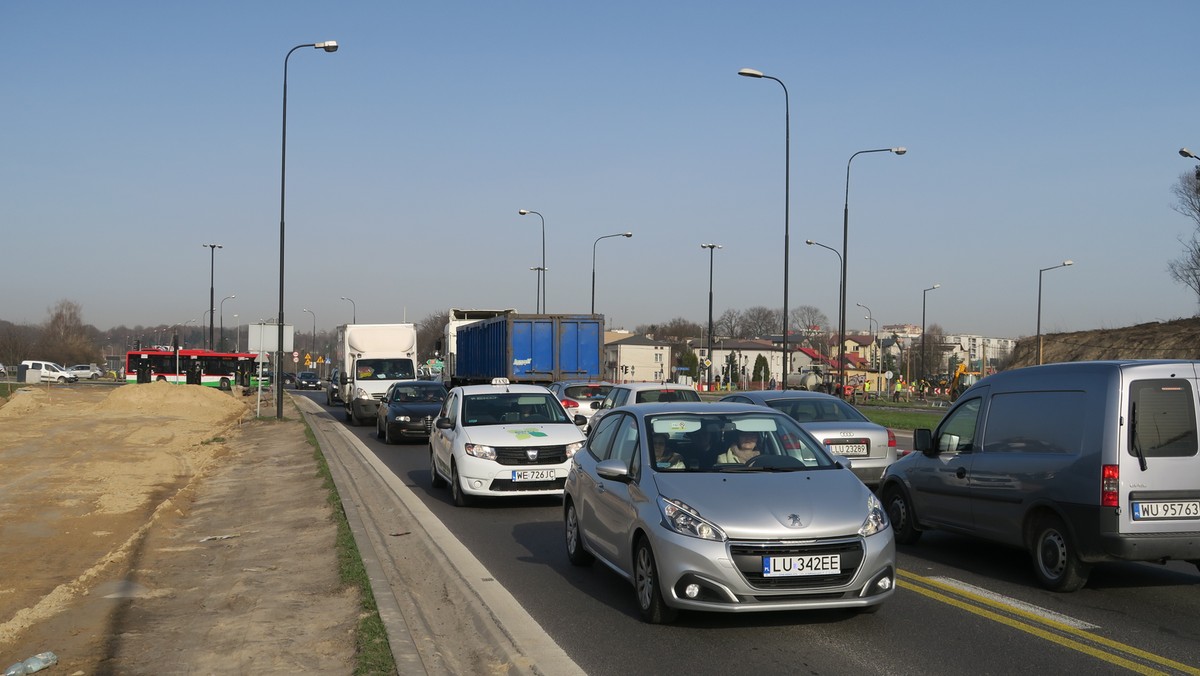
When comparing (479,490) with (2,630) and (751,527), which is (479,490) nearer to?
(2,630)

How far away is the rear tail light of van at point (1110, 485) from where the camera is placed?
765 centimetres

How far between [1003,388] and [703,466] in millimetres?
3168

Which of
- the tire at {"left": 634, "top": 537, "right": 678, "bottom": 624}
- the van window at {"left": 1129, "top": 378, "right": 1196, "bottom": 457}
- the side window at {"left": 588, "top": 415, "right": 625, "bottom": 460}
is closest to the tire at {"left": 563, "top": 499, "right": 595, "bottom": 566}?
the side window at {"left": 588, "top": 415, "right": 625, "bottom": 460}

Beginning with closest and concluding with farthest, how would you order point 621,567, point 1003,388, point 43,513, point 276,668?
point 276,668 < point 621,567 < point 1003,388 < point 43,513

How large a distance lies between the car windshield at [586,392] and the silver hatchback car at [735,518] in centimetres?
1432

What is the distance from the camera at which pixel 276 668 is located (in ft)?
19.6

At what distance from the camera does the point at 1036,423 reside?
8.56 m

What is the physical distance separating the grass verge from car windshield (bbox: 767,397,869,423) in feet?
19.5

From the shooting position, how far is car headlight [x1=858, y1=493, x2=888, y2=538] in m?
6.71

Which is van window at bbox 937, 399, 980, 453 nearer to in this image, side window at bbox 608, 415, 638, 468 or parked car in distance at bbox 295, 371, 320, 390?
side window at bbox 608, 415, 638, 468

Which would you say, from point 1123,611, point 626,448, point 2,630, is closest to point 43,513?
point 2,630

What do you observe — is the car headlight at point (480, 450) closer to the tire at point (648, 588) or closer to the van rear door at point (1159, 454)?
the tire at point (648, 588)

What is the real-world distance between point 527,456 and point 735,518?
23.6 ft

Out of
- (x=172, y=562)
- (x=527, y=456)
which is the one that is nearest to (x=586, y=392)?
(x=527, y=456)
